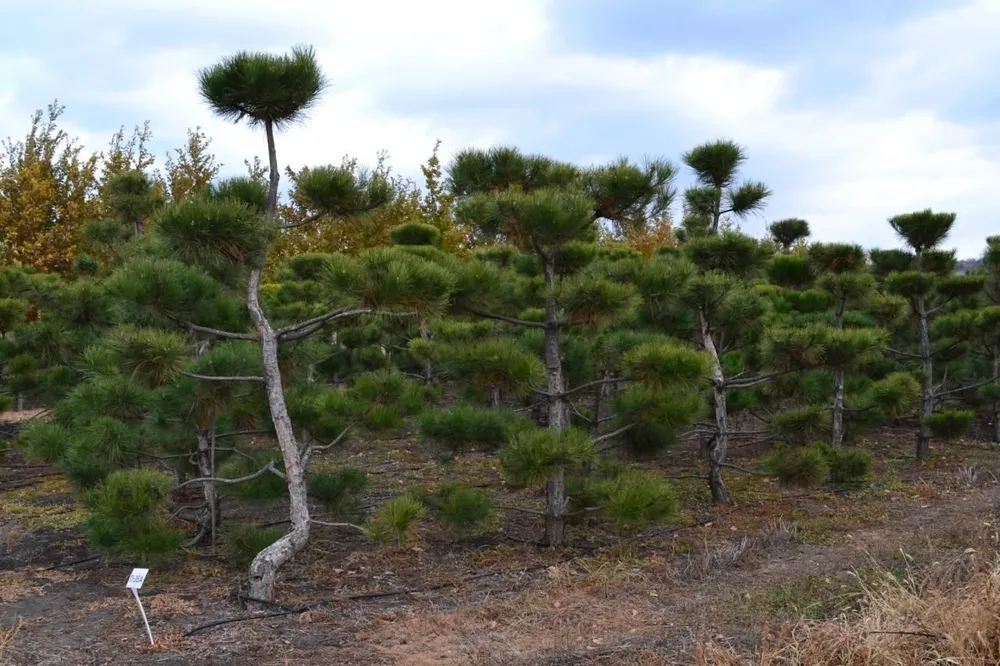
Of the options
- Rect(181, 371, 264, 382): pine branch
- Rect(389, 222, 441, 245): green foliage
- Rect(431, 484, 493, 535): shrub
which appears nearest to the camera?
Rect(181, 371, 264, 382): pine branch

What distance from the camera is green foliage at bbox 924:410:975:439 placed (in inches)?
410

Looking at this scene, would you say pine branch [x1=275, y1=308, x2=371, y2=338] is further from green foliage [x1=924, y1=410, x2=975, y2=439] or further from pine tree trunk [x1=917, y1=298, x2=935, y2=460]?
pine tree trunk [x1=917, y1=298, x2=935, y2=460]

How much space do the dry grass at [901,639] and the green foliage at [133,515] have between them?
3.18 metres

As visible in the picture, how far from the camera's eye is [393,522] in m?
5.55

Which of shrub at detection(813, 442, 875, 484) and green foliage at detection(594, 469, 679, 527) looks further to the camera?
shrub at detection(813, 442, 875, 484)

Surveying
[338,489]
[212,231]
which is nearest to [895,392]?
[338,489]

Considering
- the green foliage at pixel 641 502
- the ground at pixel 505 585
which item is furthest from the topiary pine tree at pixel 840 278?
the green foliage at pixel 641 502

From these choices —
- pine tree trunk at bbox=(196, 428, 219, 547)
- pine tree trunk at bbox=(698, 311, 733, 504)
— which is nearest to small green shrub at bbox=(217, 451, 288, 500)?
pine tree trunk at bbox=(196, 428, 219, 547)

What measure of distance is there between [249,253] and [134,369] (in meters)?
0.91

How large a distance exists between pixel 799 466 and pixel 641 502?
7.59 ft

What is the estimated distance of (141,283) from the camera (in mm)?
5434

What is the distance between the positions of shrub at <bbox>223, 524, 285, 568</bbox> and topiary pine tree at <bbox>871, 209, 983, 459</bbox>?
288 inches

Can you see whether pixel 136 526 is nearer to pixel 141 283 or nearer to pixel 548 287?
pixel 141 283

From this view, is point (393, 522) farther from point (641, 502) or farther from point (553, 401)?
point (553, 401)
